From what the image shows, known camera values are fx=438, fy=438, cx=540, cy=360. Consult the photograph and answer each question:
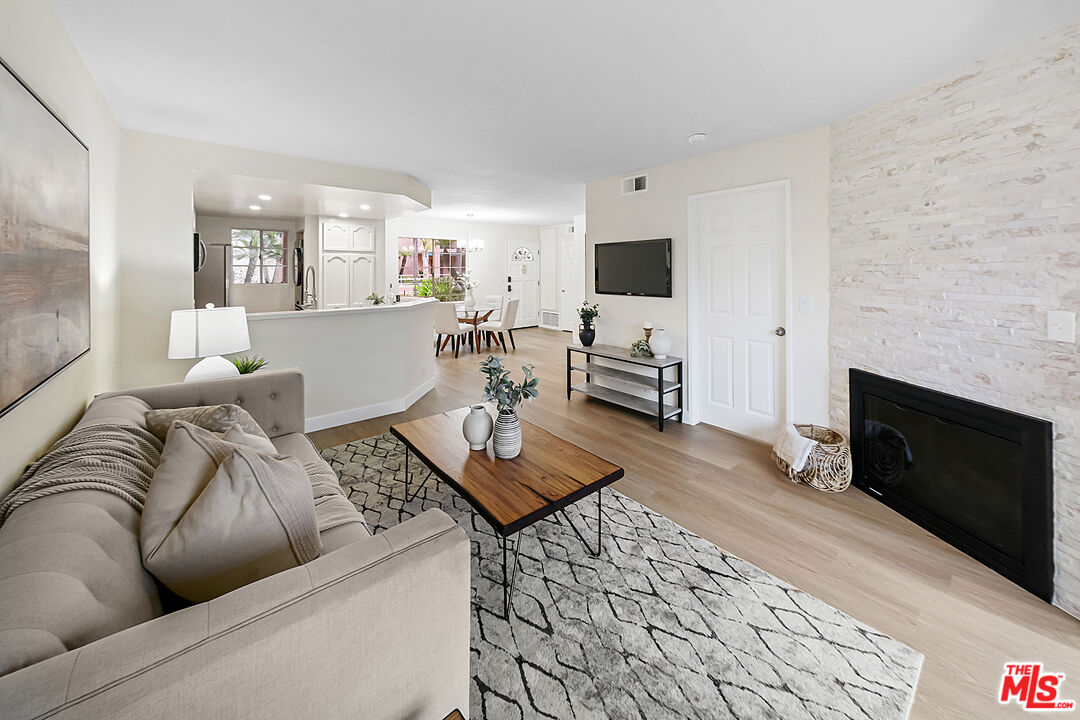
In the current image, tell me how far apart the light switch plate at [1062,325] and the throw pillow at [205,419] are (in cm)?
334

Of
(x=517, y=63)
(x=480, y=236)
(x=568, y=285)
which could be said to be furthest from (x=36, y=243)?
(x=568, y=285)

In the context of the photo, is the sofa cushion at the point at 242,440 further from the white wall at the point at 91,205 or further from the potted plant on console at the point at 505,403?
the potted plant on console at the point at 505,403

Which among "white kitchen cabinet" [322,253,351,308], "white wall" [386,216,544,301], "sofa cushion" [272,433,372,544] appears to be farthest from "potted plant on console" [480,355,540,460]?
"white wall" [386,216,544,301]

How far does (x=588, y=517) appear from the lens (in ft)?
7.93

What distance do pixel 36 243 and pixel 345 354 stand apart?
8.53ft

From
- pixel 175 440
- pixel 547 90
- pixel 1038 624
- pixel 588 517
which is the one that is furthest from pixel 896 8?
pixel 175 440

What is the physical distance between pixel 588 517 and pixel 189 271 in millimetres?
3442

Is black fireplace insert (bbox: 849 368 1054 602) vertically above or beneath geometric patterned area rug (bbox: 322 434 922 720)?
above

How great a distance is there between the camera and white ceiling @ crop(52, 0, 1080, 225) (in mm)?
1772

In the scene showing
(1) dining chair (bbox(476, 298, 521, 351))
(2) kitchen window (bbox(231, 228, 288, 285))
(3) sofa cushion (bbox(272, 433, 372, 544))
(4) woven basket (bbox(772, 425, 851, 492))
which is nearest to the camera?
(3) sofa cushion (bbox(272, 433, 372, 544))

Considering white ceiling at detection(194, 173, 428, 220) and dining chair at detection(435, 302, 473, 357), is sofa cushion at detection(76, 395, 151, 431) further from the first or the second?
dining chair at detection(435, 302, 473, 357)

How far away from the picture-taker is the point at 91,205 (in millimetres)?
2127

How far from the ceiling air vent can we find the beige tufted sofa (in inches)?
155

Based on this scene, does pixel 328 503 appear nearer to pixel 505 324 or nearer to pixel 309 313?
pixel 309 313
